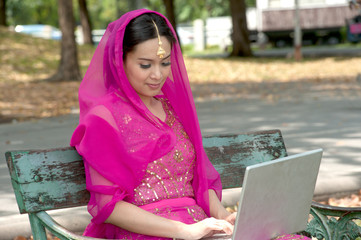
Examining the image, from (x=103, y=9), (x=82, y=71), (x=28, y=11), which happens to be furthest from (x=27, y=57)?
(x=103, y=9)

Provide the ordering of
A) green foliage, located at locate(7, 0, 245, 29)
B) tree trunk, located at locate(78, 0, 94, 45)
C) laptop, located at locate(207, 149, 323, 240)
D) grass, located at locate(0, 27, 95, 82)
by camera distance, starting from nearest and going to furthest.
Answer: laptop, located at locate(207, 149, 323, 240)
grass, located at locate(0, 27, 95, 82)
tree trunk, located at locate(78, 0, 94, 45)
green foliage, located at locate(7, 0, 245, 29)

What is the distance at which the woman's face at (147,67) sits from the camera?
272cm

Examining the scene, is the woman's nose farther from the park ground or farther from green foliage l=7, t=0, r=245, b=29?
green foliage l=7, t=0, r=245, b=29

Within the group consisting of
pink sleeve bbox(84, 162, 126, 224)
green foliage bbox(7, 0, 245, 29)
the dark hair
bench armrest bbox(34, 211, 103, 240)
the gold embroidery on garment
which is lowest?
green foliage bbox(7, 0, 245, 29)

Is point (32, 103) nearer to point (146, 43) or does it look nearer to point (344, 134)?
point (344, 134)

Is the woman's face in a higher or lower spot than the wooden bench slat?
higher

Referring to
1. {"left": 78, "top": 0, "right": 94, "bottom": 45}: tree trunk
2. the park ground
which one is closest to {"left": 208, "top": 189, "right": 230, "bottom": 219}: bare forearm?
the park ground

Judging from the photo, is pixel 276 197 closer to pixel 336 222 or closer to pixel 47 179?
pixel 47 179

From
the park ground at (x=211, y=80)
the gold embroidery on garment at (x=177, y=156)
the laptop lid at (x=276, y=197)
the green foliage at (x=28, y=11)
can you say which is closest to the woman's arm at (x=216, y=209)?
the gold embroidery on garment at (x=177, y=156)

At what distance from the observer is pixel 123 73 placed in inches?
107

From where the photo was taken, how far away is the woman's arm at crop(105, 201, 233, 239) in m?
2.58

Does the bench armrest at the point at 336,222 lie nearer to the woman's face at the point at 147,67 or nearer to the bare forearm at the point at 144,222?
the bare forearm at the point at 144,222

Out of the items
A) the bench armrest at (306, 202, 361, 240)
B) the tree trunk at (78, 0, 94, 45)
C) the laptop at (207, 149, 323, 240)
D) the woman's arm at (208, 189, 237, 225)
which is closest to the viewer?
the laptop at (207, 149, 323, 240)

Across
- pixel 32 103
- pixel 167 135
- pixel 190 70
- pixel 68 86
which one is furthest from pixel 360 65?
pixel 167 135
